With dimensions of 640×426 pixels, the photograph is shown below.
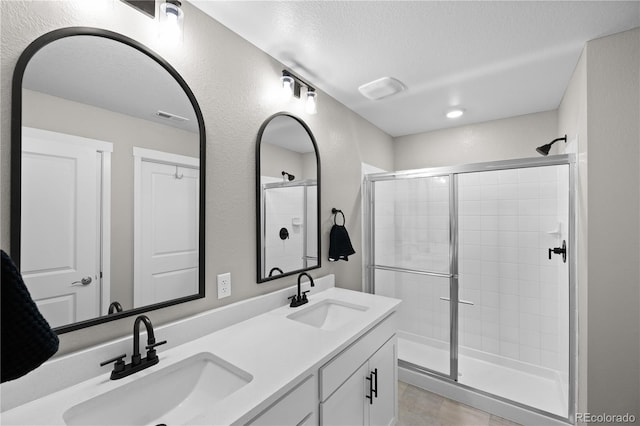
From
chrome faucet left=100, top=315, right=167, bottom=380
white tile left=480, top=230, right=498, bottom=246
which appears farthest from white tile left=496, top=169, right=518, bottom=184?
chrome faucet left=100, top=315, right=167, bottom=380

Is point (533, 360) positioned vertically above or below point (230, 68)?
below

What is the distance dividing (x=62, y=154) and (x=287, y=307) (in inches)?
49.3

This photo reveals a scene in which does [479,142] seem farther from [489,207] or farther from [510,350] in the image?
[510,350]

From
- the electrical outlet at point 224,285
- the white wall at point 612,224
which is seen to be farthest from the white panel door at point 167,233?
the white wall at point 612,224

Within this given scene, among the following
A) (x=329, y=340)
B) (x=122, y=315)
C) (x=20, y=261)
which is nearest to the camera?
(x=20, y=261)

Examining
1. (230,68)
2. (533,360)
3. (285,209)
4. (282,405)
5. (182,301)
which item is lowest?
(533,360)

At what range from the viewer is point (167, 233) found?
122 centimetres

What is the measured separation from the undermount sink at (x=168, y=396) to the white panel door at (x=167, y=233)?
11.4 inches

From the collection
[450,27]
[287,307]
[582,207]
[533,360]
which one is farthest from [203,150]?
[533,360]

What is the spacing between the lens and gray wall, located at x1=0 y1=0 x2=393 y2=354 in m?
0.88

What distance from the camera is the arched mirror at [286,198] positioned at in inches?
64.7

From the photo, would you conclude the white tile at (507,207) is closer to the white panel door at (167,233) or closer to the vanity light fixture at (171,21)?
the white panel door at (167,233)

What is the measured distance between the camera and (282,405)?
3.12ft

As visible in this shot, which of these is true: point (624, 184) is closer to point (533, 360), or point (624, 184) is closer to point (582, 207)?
point (582, 207)
